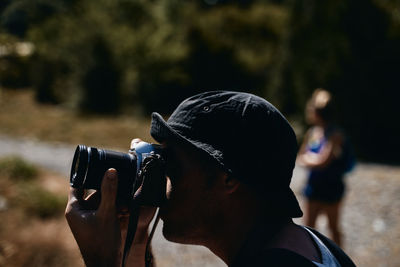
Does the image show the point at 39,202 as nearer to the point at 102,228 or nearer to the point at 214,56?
the point at 102,228

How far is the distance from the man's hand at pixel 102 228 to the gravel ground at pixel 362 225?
3.41 meters

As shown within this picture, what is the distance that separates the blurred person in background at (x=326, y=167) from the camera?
4254mm

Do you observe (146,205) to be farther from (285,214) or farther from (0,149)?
(0,149)

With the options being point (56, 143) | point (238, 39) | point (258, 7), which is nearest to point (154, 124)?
point (56, 143)

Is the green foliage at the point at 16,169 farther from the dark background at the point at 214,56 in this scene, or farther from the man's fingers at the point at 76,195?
the man's fingers at the point at 76,195

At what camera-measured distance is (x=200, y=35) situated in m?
18.3

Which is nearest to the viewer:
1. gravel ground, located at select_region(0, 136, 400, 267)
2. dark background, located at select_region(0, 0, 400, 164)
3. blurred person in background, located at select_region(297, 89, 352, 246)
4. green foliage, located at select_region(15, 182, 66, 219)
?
blurred person in background, located at select_region(297, 89, 352, 246)

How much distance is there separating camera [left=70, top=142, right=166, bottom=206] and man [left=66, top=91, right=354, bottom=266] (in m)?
0.04

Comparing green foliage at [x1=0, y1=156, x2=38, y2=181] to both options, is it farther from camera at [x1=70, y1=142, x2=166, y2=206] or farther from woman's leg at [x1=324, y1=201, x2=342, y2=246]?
camera at [x1=70, y1=142, x2=166, y2=206]

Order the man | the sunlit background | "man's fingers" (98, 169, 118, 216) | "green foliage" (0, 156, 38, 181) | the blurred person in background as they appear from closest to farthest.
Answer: the man → "man's fingers" (98, 169, 118, 216) → the blurred person in background → the sunlit background → "green foliage" (0, 156, 38, 181)

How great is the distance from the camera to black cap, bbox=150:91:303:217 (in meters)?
1.45

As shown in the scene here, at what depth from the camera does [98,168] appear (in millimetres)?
1628

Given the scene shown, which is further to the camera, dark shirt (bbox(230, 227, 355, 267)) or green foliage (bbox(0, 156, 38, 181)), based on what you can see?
green foliage (bbox(0, 156, 38, 181))

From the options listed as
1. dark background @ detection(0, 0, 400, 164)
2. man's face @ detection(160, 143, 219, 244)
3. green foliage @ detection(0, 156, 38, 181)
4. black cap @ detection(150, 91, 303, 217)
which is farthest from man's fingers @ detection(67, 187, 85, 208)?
green foliage @ detection(0, 156, 38, 181)
